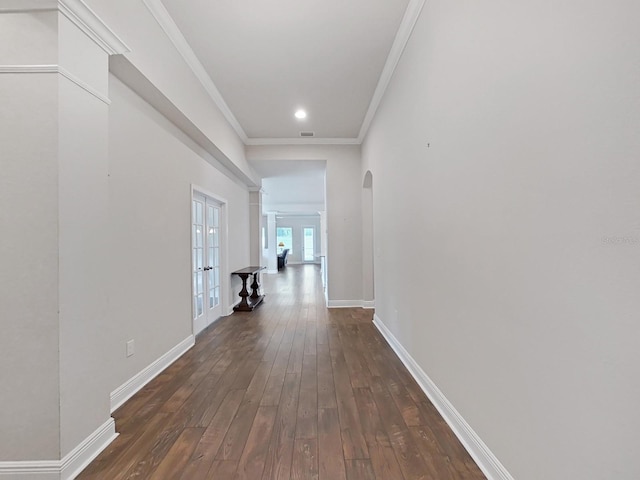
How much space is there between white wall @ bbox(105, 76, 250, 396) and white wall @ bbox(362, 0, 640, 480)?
2271 mm

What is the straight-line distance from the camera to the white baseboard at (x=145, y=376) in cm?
233

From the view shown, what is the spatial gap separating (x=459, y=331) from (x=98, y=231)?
7.47 feet

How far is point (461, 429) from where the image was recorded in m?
1.87

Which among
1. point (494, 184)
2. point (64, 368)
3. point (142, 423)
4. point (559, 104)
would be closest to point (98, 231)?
point (64, 368)

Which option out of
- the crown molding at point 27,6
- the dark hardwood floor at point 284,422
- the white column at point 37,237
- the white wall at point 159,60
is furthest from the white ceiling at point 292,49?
the dark hardwood floor at point 284,422

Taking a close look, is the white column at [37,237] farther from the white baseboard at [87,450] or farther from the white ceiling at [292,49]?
the white ceiling at [292,49]

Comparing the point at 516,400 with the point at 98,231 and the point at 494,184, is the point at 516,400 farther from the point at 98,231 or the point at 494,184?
the point at 98,231

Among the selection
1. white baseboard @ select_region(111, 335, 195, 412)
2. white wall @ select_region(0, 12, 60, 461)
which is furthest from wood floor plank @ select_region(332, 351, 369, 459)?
white baseboard @ select_region(111, 335, 195, 412)

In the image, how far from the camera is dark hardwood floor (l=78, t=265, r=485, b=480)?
167 cm

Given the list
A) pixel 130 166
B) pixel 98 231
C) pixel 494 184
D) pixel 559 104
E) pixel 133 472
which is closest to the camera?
pixel 559 104

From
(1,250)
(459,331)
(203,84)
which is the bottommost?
(459,331)

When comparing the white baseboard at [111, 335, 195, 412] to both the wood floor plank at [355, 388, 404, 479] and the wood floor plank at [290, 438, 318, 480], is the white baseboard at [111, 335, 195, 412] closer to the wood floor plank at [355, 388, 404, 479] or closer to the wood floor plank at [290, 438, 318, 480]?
the wood floor plank at [290, 438, 318, 480]

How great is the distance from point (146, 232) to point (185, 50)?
1807 mm

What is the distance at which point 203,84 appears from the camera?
358 centimetres
